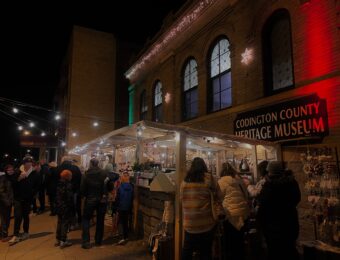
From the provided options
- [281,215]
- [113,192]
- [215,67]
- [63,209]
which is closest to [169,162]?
[113,192]

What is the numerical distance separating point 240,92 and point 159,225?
5.48 m

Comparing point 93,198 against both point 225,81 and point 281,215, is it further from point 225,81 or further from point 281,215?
point 225,81

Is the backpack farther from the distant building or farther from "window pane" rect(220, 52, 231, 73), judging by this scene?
the distant building

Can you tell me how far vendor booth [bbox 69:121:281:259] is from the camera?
19.5 ft

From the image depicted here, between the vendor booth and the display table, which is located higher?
the vendor booth

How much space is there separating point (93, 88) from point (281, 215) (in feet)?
70.2

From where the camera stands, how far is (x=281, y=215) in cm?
442

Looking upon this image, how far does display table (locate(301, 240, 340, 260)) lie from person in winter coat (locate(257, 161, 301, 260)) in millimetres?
954

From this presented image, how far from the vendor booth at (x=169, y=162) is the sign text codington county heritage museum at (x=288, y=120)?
1.49 feet

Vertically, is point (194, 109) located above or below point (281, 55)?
below

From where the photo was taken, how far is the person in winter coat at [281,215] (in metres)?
4.42

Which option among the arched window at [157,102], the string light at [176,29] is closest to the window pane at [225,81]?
the string light at [176,29]

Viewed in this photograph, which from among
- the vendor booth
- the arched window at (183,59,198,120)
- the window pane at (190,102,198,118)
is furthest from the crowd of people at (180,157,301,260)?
the arched window at (183,59,198,120)

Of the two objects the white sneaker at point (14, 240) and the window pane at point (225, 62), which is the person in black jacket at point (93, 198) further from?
the window pane at point (225, 62)
